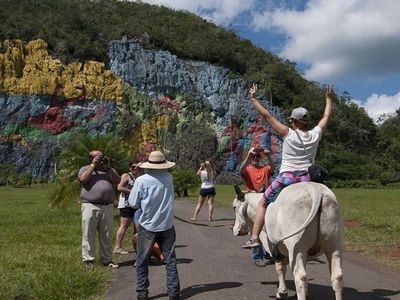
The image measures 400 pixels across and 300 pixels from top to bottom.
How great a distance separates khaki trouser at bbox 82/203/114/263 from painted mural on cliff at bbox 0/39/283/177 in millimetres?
38971

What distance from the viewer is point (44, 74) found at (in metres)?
54.3

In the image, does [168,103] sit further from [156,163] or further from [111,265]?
[156,163]

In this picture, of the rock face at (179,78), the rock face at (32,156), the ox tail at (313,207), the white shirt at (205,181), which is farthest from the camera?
the rock face at (179,78)

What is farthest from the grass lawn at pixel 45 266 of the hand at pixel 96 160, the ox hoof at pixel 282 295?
the ox hoof at pixel 282 295

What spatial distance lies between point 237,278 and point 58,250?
4.81 m

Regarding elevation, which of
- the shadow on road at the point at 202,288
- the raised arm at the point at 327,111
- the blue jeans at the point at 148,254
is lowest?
the shadow on road at the point at 202,288

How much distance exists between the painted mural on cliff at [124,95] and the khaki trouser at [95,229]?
128ft

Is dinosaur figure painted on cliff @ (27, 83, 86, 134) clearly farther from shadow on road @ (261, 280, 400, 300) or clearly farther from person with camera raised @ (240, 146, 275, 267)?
shadow on road @ (261, 280, 400, 300)

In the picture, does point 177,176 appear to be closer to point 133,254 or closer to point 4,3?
point 133,254

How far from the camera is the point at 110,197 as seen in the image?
9781mm

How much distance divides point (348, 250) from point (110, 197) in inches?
217

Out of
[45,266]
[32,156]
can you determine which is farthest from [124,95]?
[45,266]

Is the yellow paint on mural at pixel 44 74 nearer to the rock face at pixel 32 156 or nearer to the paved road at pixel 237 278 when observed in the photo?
the rock face at pixel 32 156

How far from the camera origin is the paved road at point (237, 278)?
24.7 ft
